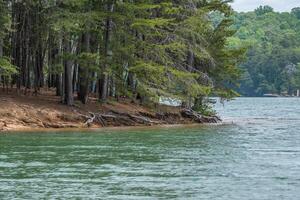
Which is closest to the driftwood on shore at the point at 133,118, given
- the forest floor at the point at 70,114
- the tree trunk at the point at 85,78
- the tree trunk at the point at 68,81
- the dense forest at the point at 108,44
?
the forest floor at the point at 70,114

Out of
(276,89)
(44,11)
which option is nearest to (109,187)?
(44,11)

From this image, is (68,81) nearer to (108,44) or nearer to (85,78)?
(85,78)

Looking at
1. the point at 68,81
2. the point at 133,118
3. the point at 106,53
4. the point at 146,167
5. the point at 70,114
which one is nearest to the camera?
the point at 146,167

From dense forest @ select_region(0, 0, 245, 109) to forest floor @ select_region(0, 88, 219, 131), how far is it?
761mm

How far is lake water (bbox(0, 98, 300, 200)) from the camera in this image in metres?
13.8

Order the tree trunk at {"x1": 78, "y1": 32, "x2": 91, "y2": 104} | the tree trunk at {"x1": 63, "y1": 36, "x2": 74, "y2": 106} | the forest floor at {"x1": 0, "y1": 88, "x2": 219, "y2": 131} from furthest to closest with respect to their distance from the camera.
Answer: the tree trunk at {"x1": 78, "y1": 32, "x2": 91, "y2": 104}, the tree trunk at {"x1": 63, "y1": 36, "x2": 74, "y2": 106}, the forest floor at {"x1": 0, "y1": 88, "x2": 219, "y2": 131}

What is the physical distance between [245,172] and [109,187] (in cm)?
406

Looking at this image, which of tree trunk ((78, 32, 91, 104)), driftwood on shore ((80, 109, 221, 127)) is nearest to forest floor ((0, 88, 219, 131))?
driftwood on shore ((80, 109, 221, 127))

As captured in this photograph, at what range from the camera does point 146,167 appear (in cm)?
1767

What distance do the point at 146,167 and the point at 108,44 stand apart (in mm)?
19682

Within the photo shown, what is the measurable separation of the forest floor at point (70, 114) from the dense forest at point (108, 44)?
761mm

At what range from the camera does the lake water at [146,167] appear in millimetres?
13781

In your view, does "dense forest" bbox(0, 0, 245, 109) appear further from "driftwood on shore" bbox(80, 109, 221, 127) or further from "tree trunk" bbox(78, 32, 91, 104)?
"driftwood on shore" bbox(80, 109, 221, 127)

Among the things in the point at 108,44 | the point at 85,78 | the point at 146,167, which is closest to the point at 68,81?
the point at 85,78
